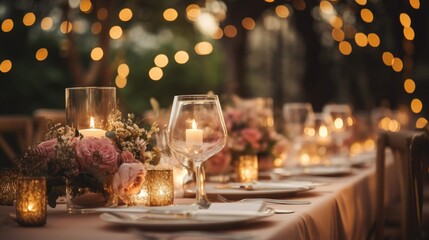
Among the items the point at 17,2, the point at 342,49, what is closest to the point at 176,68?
the point at 342,49

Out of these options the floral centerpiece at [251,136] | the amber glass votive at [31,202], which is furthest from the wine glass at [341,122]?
the amber glass votive at [31,202]

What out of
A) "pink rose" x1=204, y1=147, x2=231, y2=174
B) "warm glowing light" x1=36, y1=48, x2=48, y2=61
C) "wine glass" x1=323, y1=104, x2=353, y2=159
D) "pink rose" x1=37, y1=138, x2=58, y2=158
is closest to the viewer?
"pink rose" x1=37, y1=138, x2=58, y2=158

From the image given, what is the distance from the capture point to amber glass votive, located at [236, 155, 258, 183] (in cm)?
264

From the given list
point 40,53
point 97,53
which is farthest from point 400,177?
point 97,53

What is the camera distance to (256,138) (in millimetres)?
3164

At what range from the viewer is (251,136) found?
316 centimetres

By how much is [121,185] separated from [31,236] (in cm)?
38

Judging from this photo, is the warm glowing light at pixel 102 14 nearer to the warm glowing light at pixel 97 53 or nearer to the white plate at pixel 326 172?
the warm glowing light at pixel 97 53

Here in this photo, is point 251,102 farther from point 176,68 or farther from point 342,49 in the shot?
point 176,68

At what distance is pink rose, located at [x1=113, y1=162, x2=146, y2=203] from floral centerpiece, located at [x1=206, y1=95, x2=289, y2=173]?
1106 millimetres

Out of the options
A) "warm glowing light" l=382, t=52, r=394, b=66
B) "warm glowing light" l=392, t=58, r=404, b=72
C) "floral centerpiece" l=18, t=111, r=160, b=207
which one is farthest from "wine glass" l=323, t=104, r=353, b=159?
"warm glowing light" l=382, t=52, r=394, b=66

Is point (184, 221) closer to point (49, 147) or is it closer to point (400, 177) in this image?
point (49, 147)

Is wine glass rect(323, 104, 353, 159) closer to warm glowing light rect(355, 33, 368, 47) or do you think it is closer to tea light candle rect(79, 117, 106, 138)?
tea light candle rect(79, 117, 106, 138)

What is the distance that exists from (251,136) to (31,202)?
1.66 metres
